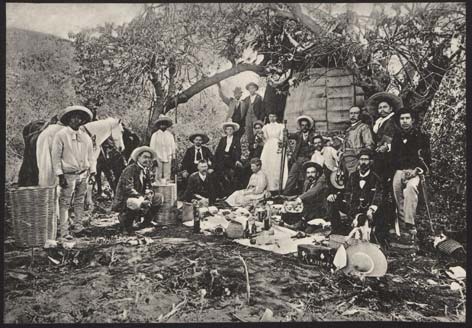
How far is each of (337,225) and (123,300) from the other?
6.83 ft

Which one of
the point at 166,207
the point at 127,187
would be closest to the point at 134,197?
the point at 127,187

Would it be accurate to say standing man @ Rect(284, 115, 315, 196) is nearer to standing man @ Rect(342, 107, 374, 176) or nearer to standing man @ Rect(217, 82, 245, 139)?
standing man @ Rect(342, 107, 374, 176)

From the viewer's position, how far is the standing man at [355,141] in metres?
4.62

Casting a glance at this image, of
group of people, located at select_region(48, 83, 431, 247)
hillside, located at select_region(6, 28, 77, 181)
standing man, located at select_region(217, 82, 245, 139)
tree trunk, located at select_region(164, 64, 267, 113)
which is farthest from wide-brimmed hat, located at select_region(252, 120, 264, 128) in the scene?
hillside, located at select_region(6, 28, 77, 181)

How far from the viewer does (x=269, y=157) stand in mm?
4711

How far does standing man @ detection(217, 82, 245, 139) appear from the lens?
184 inches

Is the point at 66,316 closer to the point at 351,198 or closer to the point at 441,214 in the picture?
the point at 351,198

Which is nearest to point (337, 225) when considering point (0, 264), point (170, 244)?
point (170, 244)

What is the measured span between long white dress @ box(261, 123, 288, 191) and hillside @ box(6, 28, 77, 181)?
209cm

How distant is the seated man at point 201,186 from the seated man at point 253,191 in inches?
7.3

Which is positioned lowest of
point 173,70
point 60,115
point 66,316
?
point 66,316

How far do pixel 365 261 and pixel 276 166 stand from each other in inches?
47.8

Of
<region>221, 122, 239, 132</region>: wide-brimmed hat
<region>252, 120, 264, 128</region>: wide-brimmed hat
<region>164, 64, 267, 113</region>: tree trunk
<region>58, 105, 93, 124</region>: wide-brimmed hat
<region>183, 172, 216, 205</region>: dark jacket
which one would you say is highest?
<region>164, 64, 267, 113</region>: tree trunk

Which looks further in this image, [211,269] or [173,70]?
[173,70]
